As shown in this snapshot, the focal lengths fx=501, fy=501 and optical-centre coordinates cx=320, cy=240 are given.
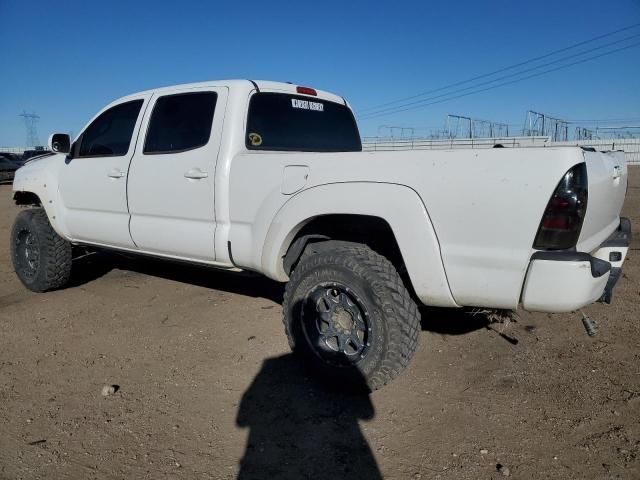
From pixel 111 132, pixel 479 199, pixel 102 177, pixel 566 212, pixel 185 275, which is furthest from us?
pixel 185 275

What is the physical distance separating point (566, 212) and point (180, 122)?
2.94 meters

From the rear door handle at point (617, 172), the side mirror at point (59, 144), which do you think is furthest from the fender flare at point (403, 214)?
the side mirror at point (59, 144)

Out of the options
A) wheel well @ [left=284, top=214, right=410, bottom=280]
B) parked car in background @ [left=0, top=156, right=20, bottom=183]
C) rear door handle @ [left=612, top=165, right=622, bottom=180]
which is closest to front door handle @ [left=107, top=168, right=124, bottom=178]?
wheel well @ [left=284, top=214, right=410, bottom=280]

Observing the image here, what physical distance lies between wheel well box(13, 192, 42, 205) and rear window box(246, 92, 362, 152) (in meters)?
3.02

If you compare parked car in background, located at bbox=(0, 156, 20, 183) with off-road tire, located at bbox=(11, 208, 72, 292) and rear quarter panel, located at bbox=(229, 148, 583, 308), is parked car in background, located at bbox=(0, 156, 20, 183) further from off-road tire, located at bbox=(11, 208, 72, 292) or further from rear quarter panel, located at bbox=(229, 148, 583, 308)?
rear quarter panel, located at bbox=(229, 148, 583, 308)

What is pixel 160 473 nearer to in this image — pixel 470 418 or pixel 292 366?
pixel 292 366

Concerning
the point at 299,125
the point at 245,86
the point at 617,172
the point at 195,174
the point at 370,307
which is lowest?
→ the point at 370,307

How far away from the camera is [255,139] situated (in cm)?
379

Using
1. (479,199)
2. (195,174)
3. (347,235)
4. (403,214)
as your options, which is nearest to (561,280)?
(479,199)

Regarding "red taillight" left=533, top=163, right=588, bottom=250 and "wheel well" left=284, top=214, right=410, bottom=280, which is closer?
"red taillight" left=533, top=163, right=588, bottom=250

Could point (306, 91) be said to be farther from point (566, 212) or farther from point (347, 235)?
point (566, 212)

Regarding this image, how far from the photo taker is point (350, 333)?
3.06m

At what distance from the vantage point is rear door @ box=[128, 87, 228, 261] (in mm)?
3672

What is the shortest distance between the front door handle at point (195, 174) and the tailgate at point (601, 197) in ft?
8.01
